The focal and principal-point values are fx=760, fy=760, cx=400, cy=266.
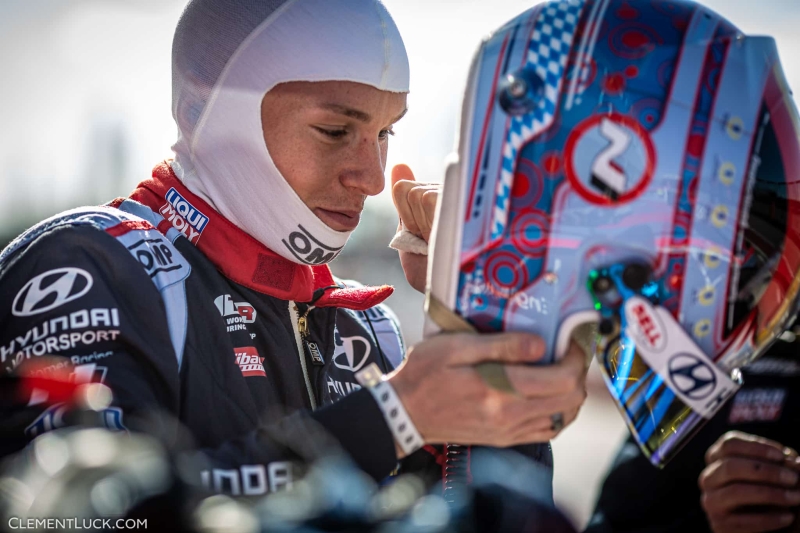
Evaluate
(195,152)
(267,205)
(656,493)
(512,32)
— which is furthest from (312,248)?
(656,493)

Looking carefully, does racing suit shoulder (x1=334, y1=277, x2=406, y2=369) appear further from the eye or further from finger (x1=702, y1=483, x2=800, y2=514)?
finger (x1=702, y1=483, x2=800, y2=514)

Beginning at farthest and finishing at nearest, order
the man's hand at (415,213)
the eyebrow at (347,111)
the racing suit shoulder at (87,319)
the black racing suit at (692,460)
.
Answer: the black racing suit at (692,460) < the man's hand at (415,213) < the eyebrow at (347,111) < the racing suit shoulder at (87,319)

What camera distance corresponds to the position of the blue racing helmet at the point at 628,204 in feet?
3.52

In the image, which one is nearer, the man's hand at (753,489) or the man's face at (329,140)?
the man's hand at (753,489)

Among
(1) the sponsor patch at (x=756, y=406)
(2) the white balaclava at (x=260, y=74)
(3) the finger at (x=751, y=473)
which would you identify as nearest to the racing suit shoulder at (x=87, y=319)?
(2) the white balaclava at (x=260, y=74)

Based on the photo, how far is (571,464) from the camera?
5.37 m

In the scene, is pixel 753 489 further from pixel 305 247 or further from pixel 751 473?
pixel 305 247

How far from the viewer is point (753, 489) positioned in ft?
4.88

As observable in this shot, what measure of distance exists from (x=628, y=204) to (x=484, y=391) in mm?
342

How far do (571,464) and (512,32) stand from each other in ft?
15.3

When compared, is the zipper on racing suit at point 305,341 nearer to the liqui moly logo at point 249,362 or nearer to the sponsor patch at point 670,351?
the liqui moly logo at point 249,362

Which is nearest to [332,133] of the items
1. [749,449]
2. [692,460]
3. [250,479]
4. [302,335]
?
[302,335]

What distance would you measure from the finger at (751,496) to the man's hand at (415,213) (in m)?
0.75

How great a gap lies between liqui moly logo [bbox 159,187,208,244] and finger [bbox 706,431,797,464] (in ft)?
3.85
